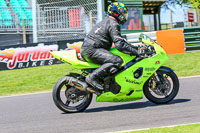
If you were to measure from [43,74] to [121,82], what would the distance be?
22.5 ft

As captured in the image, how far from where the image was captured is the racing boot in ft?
20.3

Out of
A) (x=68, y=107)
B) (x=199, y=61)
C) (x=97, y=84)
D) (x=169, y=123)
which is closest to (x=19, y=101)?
(x=68, y=107)

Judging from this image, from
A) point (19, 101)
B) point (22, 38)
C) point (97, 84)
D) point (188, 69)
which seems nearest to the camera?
point (97, 84)

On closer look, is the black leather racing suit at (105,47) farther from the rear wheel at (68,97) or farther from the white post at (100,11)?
the white post at (100,11)

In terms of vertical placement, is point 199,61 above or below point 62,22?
below

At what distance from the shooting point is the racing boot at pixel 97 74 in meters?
6.20

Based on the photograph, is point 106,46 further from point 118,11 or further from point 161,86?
point 161,86

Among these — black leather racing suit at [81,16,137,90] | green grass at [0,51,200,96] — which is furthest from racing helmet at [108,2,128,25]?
green grass at [0,51,200,96]

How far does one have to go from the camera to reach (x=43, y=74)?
12.8 metres

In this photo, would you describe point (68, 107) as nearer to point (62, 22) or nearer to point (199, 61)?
point (199, 61)

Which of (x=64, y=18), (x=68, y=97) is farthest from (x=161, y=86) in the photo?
(x=64, y=18)

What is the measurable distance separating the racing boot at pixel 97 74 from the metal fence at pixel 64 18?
365 inches

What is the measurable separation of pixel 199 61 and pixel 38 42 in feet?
21.0

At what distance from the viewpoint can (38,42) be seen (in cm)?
1514
